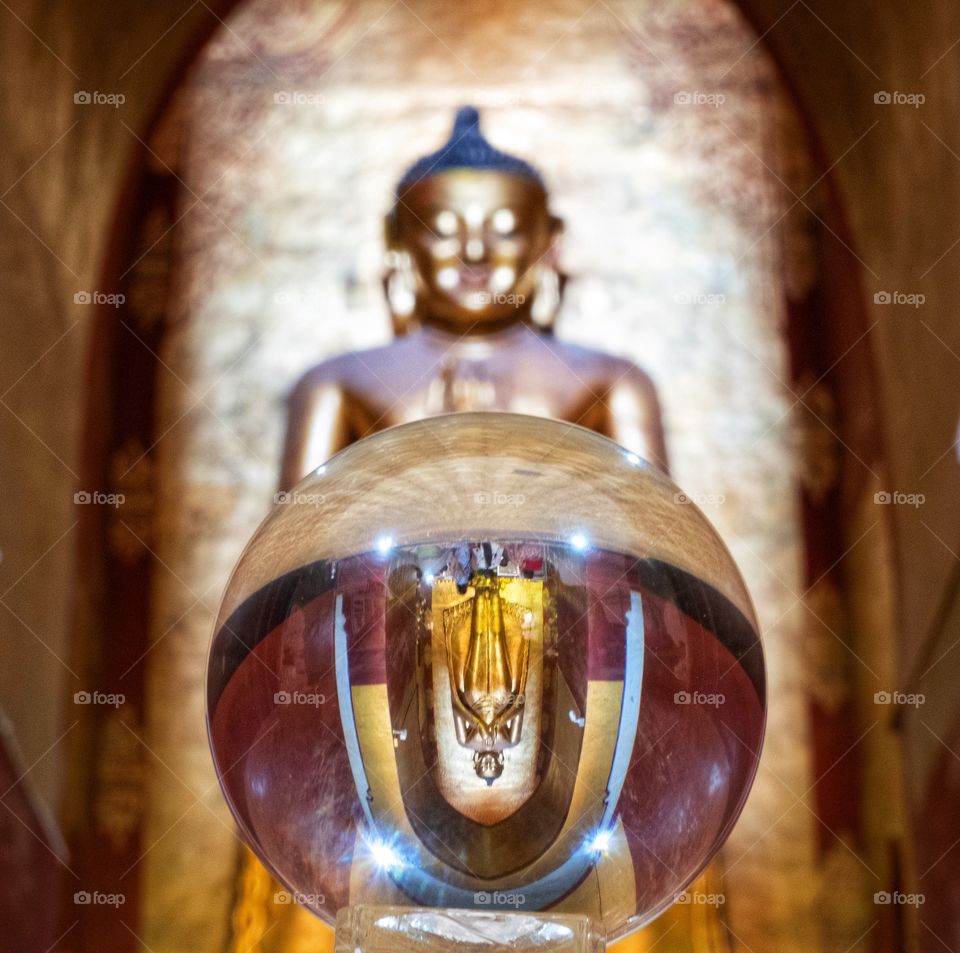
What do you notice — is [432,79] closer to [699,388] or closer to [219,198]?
[219,198]

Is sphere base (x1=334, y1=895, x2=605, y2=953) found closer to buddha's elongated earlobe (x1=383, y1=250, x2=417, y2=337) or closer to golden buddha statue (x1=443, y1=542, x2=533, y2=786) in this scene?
golden buddha statue (x1=443, y1=542, x2=533, y2=786)

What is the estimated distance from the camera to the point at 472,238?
7.32ft

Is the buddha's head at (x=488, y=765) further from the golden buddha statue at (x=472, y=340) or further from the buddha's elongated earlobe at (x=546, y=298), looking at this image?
the buddha's elongated earlobe at (x=546, y=298)

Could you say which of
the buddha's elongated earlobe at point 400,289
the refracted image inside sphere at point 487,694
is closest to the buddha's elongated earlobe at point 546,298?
the buddha's elongated earlobe at point 400,289

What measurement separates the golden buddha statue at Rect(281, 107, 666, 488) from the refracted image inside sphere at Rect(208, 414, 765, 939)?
1204mm

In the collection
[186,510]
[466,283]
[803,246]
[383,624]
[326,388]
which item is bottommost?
[383,624]

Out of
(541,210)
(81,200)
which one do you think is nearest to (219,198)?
(81,200)

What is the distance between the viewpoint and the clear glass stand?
0.95m

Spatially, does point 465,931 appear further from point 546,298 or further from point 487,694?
point 546,298

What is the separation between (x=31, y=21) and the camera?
2467 mm

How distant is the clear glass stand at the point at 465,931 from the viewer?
948 millimetres

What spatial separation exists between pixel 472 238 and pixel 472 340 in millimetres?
182

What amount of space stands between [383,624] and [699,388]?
5.13ft

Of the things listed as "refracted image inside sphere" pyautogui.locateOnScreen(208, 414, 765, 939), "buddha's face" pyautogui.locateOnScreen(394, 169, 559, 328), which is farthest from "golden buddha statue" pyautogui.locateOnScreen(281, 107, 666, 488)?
"refracted image inside sphere" pyautogui.locateOnScreen(208, 414, 765, 939)
